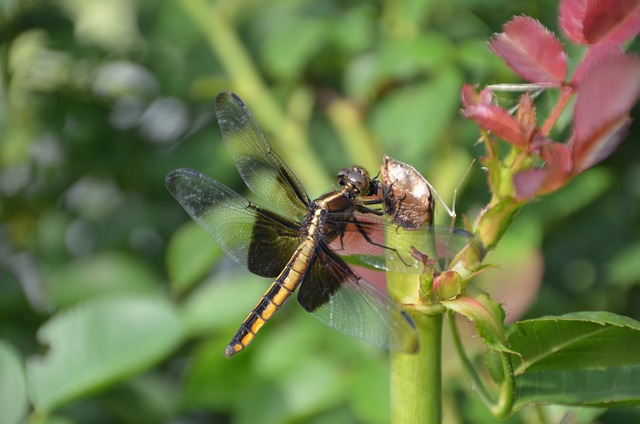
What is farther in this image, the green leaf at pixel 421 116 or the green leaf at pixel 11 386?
the green leaf at pixel 421 116

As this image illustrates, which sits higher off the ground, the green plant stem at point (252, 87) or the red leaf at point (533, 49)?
the red leaf at point (533, 49)

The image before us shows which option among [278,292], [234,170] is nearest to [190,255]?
[234,170]

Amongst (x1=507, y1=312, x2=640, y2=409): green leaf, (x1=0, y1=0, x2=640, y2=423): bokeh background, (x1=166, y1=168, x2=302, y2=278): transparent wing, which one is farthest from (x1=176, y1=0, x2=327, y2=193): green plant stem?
(x1=507, y1=312, x2=640, y2=409): green leaf

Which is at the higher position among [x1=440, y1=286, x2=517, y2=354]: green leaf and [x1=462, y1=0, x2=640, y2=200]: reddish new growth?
[x1=462, y1=0, x2=640, y2=200]: reddish new growth

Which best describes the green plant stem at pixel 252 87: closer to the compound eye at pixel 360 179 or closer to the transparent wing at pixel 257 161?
the transparent wing at pixel 257 161

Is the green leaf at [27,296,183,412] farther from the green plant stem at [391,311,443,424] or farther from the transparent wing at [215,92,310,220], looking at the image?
the green plant stem at [391,311,443,424]

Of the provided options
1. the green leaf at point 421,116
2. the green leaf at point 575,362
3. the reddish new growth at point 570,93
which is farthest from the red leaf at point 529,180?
the green leaf at point 421,116

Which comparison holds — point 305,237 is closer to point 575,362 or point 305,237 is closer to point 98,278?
point 575,362

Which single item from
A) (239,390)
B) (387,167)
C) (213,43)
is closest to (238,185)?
(213,43)
